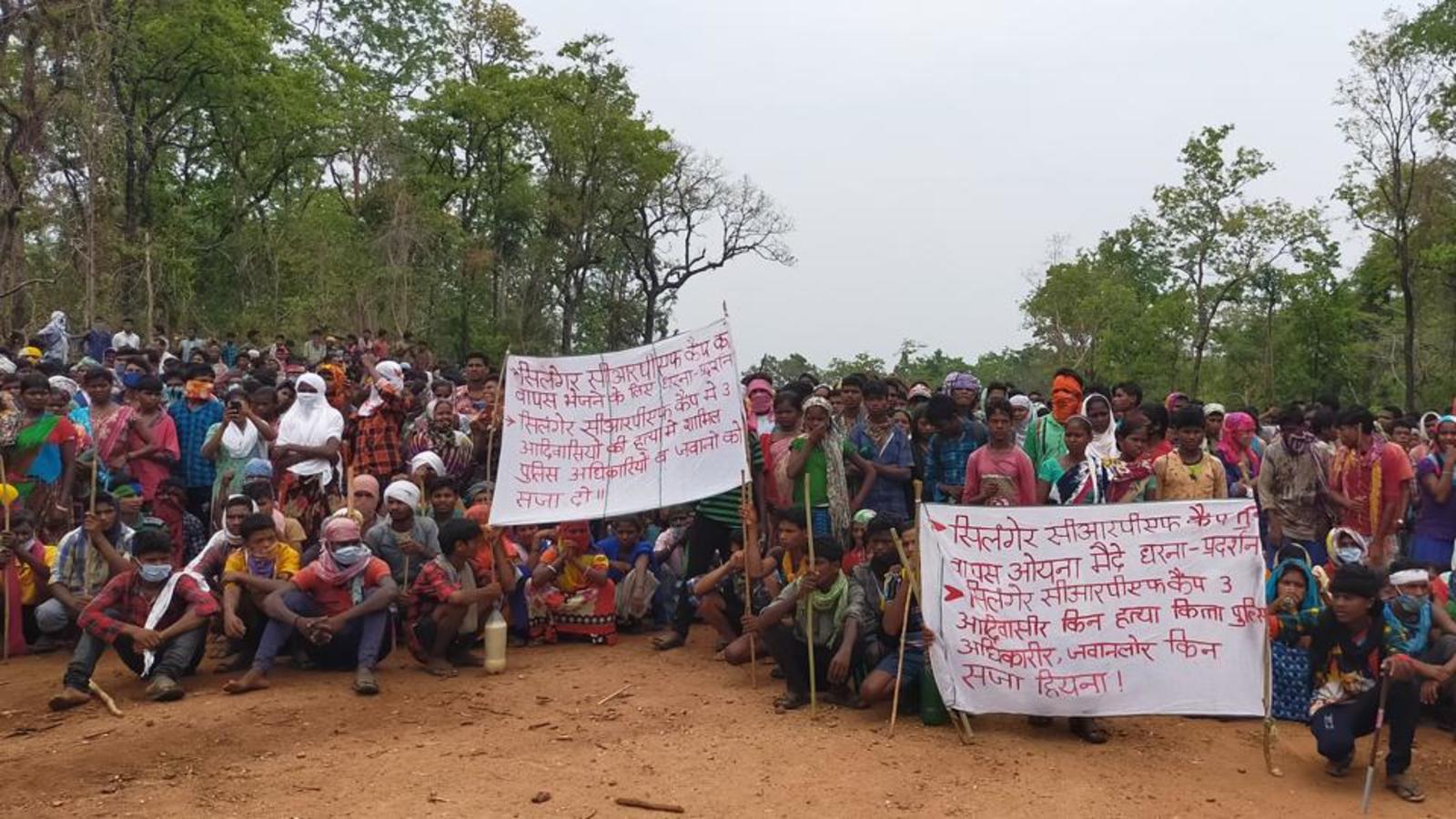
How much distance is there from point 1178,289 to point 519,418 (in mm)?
28372

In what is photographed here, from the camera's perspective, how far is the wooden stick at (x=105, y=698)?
6281mm

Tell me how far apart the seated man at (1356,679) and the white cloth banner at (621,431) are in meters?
3.53

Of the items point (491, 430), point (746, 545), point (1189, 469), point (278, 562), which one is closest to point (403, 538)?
point (278, 562)

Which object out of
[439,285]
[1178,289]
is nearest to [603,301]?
[439,285]

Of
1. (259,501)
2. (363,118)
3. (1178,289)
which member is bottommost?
(259,501)

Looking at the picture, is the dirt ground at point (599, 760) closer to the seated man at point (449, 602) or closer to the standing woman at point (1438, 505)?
the seated man at point (449, 602)

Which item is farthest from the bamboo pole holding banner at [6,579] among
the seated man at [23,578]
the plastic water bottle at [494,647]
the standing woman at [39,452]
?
the plastic water bottle at [494,647]

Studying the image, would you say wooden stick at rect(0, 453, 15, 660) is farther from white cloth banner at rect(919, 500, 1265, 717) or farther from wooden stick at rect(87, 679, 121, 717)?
white cloth banner at rect(919, 500, 1265, 717)

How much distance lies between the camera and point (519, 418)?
25.0 feet

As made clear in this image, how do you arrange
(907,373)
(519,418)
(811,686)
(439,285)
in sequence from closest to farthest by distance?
(811,686), (519,418), (439,285), (907,373)

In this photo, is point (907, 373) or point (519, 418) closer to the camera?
point (519, 418)

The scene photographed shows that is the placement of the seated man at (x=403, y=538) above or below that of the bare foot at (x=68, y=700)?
above

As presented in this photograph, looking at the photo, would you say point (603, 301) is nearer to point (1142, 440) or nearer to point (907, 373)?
point (907, 373)

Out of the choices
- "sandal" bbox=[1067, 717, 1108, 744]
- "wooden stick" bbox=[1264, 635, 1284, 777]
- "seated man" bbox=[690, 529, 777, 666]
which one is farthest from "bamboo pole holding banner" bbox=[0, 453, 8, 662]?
"wooden stick" bbox=[1264, 635, 1284, 777]
